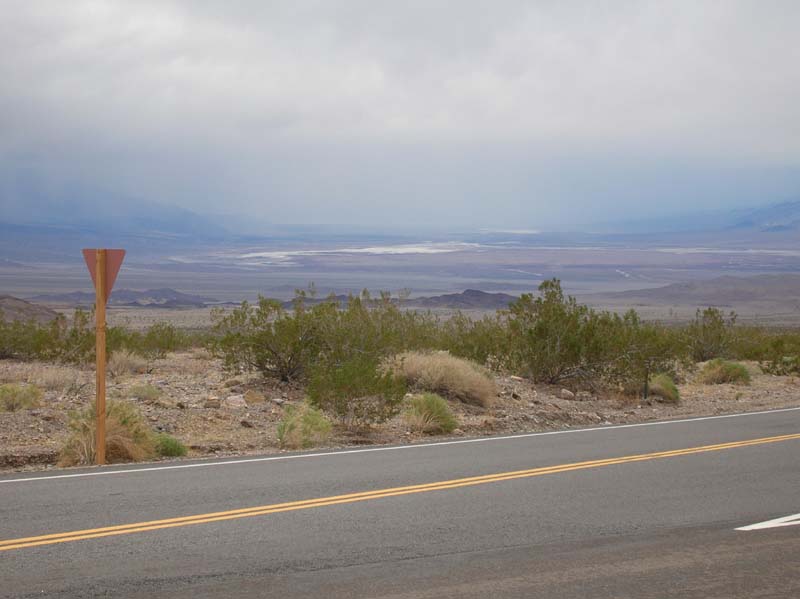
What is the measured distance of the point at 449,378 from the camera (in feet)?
65.2

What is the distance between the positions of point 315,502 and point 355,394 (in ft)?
21.8

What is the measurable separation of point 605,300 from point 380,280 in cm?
3400

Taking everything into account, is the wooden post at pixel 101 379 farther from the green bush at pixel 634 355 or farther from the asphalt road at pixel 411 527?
the green bush at pixel 634 355

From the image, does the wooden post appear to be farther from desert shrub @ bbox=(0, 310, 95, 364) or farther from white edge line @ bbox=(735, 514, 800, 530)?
desert shrub @ bbox=(0, 310, 95, 364)

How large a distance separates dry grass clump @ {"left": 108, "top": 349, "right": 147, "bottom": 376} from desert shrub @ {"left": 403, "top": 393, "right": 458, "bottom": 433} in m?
9.21

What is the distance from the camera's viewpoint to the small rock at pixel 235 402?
17953 millimetres

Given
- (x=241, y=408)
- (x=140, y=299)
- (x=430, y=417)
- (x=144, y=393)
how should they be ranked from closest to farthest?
(x=430, y=417) → (x=241, y=408) → (x=144, y=393) → (x=140, y=299)

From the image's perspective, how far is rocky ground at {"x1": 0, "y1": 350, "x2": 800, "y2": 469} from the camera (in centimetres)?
1446

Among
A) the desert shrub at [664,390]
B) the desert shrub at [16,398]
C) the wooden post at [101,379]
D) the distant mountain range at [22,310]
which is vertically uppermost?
the wooden post at [101,379]

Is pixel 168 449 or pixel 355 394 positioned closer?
pixel 168 449

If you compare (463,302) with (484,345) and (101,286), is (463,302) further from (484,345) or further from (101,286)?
(101,286)

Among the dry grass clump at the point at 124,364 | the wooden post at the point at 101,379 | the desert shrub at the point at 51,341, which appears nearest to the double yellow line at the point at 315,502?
the wooden post at the point at 101,379

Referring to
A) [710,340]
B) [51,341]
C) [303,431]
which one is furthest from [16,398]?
[710,340]

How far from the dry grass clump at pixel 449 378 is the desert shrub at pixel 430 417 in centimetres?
309
